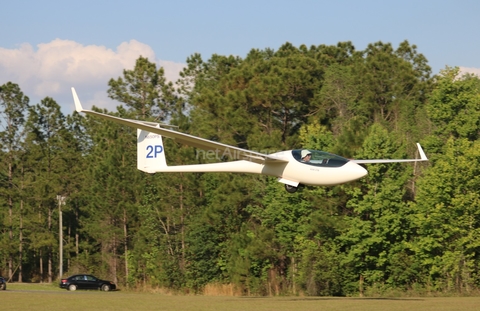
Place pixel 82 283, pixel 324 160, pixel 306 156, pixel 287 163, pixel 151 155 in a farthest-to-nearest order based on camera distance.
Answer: pixel 82 283 → pixel 151 155 → pixel 287 163 → pixel 306 156 → pixel 324 160

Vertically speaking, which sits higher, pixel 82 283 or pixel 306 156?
pixel 306 156

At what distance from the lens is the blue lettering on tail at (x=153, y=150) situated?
2978 cm

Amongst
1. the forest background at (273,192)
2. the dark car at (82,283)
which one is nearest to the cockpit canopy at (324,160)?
the forest background at (273,192)

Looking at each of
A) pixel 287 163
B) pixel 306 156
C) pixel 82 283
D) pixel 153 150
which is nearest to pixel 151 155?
pixel 153 150

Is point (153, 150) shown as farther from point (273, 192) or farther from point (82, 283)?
point (82, 283)

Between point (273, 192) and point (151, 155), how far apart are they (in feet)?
71.3

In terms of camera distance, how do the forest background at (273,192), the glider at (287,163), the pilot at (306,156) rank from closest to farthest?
the glider at (287,163)
the pilot at (306,156)
the forest background at (273,192)

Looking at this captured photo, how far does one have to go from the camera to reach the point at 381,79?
195ft

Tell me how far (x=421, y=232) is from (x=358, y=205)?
12.8ft

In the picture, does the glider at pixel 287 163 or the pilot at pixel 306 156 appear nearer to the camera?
the glider at pixel 287 163

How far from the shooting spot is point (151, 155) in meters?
29.8

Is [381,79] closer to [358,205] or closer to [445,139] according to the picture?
[445,139]

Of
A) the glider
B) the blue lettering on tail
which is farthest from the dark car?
the glider

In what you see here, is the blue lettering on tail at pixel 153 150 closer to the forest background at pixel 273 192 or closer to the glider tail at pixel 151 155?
the glider tail at pixel 151 155
